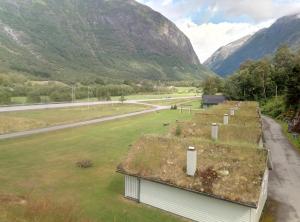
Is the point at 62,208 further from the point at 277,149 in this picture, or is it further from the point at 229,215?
the point at 277,149

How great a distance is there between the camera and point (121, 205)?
67.2ft

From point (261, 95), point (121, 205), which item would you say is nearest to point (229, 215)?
point (121, 205)

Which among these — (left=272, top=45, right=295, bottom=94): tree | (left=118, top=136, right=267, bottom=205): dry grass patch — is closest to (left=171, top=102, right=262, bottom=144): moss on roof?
(left=118, top=136, right=267, bottom=205): dry grass patch

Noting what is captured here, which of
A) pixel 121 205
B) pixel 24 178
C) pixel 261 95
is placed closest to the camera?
pixel 121 205

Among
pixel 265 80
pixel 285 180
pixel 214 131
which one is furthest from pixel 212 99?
pixel 285 180

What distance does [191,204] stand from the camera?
1842 cm

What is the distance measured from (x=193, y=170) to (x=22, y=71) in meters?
178

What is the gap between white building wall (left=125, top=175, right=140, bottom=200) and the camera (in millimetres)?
20984

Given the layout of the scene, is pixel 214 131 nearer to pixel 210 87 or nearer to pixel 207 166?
pixel 207 166

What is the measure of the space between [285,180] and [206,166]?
11.5 metres

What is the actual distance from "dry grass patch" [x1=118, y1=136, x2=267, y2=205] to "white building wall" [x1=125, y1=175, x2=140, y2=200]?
733mm

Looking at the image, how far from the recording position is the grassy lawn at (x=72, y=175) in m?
19.3

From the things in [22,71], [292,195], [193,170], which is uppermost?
[22,71]

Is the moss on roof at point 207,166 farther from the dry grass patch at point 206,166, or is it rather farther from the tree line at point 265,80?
the tree line at point 265,80
